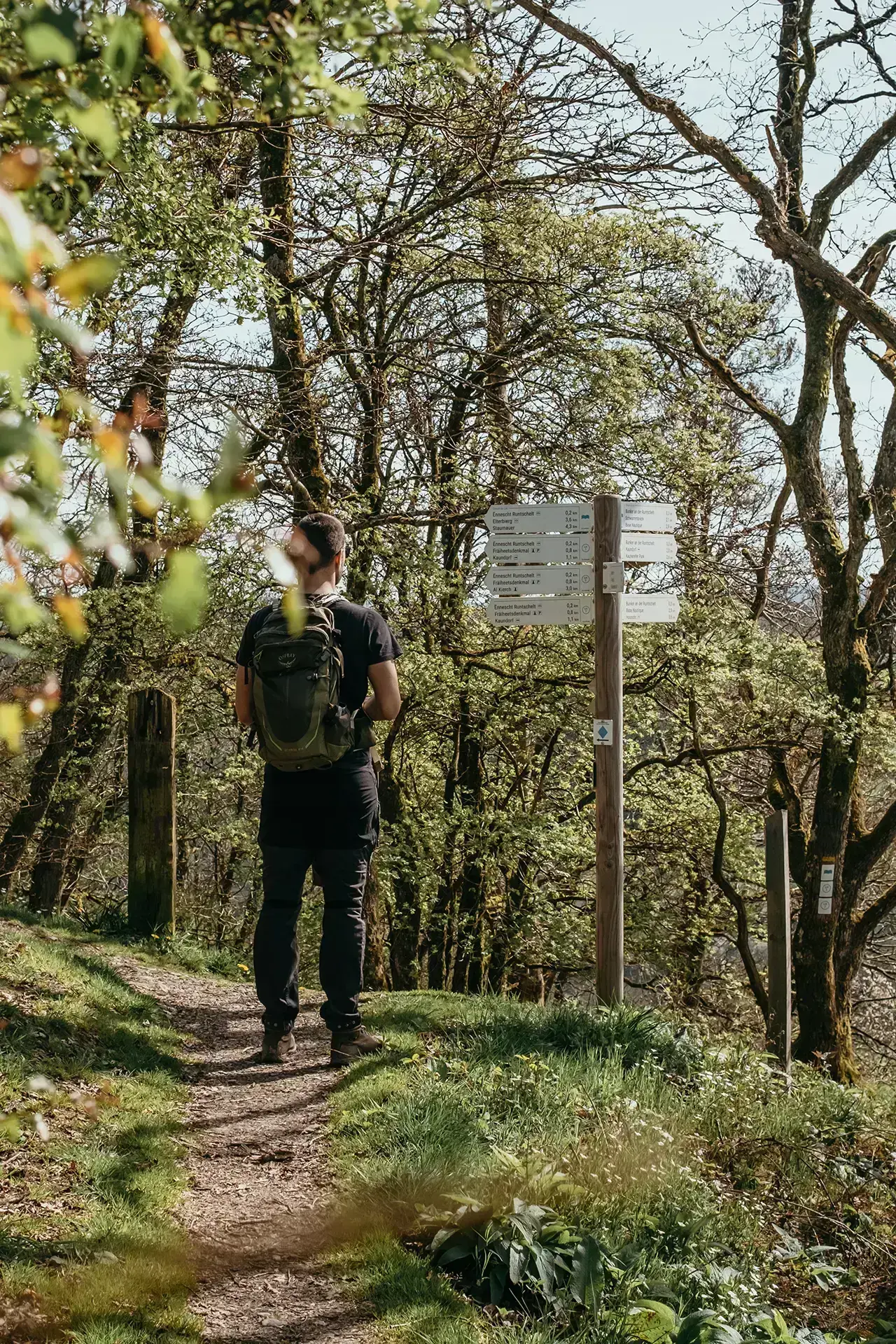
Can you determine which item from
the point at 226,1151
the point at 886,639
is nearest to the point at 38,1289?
the point at 226,1151

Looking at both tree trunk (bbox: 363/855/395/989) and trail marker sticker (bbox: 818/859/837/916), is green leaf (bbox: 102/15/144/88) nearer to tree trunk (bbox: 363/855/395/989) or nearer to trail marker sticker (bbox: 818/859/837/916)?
tree trunk (bbox: 363/855/395/989)

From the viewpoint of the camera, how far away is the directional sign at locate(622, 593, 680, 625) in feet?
21.6

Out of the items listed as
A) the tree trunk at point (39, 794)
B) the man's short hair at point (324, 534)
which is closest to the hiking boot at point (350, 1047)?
the man's short hair at point (324, 534)

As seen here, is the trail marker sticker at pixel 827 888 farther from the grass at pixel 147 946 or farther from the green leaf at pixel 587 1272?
the green leaf at pixel 587 1272

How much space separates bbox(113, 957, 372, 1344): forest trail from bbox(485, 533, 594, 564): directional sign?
2.76m

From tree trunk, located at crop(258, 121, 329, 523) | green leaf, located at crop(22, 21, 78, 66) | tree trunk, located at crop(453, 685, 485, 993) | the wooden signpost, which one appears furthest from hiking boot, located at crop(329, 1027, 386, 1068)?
tree trunk, located at crop(453, 685, 485, 993)

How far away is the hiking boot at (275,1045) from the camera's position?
5762 mm

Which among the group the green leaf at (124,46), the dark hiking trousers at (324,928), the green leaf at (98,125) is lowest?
the dark hiking trousers at (324,928)

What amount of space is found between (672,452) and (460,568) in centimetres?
231

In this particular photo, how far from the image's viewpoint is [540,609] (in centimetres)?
672

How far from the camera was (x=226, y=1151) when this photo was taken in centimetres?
466

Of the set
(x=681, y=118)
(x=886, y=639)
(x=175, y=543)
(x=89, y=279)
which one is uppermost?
(x=681, y=118)

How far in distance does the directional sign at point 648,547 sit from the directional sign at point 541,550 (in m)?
0.21

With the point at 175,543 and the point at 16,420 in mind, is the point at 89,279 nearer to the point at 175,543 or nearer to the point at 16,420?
the point at 16,420
